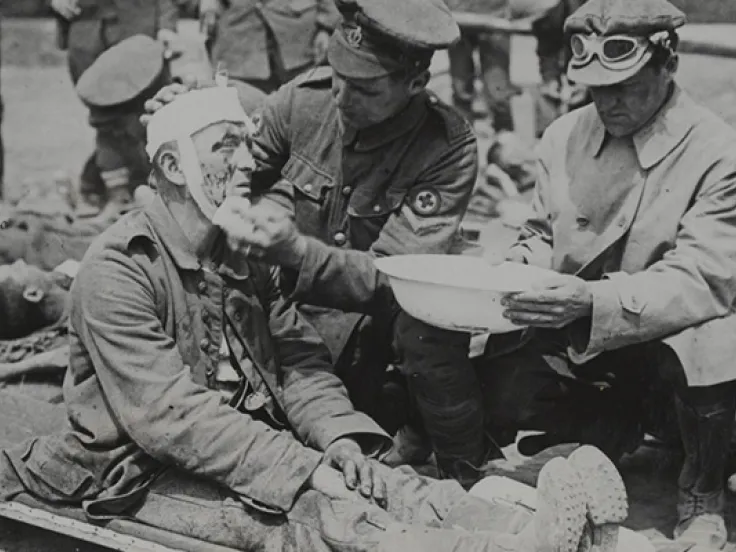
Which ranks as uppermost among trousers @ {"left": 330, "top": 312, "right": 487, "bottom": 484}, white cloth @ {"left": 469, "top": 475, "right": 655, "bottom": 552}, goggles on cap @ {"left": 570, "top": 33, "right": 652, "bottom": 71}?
goggles on cap @ {"left": 570, "top": 33, "right": 652, "bottom": 71}

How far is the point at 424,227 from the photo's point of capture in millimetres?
5859

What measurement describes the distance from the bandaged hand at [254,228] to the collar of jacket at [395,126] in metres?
0.79

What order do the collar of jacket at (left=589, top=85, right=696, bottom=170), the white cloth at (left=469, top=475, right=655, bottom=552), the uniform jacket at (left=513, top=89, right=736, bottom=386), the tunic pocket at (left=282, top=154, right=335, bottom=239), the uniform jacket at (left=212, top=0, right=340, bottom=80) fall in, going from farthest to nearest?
the uniform jacket at (left=212, top=0, right=340, bottom=80)
the tunic pocket at (left=282, top=154, right=335, bottom=239)
the collar of jacket at (left=589, top=85, right=696, bottom=170)
the uniform jacket at (left=513, top=89, right=736, bottom=386)
the white cloth at (left=469, top=475, right=655, bottom=552)

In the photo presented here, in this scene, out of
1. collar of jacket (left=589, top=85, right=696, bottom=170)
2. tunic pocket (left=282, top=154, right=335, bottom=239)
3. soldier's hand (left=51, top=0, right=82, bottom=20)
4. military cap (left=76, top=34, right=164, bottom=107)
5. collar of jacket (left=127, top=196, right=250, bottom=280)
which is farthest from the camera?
soldier's hand (left=51, top=0, right=82, bottom=20)

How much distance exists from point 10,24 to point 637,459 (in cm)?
1070

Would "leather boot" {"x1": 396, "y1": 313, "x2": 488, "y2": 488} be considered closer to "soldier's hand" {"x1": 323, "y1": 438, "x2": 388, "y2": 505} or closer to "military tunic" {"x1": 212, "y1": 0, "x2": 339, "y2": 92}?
"soldier's hand" {"x1": 323, "y1": 438, "x2": 388, "y2": 505}

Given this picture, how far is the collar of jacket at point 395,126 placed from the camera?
5.89m

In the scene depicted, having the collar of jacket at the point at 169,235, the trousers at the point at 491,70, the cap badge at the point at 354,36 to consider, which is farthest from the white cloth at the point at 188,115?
the trousers at the point at 491,70

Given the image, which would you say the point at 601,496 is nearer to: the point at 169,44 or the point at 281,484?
the point at 281,484

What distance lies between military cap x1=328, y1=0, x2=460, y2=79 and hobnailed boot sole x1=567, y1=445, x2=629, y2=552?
1.93 m

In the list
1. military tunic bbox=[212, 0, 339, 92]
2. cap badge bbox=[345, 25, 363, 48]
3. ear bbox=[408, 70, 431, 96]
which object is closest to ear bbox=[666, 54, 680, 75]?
ear bbox=[408, 70, 431, 96]

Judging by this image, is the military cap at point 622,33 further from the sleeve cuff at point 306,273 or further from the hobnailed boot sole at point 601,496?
the hobnailed boot sole at point 601,496

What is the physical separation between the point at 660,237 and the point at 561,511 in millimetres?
1690

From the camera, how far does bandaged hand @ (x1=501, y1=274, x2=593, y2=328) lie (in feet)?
17.0
